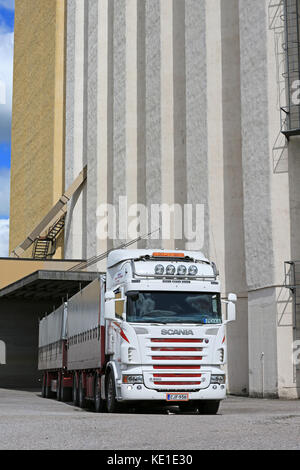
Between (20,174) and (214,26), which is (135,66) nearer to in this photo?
(214,26)

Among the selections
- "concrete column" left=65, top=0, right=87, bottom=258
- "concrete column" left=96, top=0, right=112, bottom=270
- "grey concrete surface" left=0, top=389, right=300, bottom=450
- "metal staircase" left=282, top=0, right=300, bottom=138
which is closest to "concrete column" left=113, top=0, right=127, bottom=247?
"concrete column" left=96, top=0, right=112, bottom=270

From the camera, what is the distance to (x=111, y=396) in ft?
59.7

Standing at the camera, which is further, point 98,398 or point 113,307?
point 98,398

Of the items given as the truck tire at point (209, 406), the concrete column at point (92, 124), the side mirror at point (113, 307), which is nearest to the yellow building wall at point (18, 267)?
the concrete column at point (92, 124)

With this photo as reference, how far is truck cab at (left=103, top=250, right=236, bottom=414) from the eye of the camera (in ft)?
56.6

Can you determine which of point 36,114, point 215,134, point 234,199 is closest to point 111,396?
point 234,199

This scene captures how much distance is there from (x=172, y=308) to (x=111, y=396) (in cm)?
257

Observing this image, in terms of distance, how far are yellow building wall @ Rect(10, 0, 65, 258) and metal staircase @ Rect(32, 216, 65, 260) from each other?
69cm

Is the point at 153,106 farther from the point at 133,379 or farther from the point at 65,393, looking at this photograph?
the point at 133,379

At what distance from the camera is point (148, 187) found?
3841 centimetres

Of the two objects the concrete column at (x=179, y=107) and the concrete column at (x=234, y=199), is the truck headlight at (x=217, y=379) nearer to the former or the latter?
the concrete column at (x=234, y=199)

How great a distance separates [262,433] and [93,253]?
3287 centimetres

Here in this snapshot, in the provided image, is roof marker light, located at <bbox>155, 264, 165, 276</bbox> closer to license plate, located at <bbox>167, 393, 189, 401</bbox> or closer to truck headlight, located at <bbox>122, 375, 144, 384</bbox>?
truck headlight, located at <bbox>122, 375, 144, 384</bbox>
